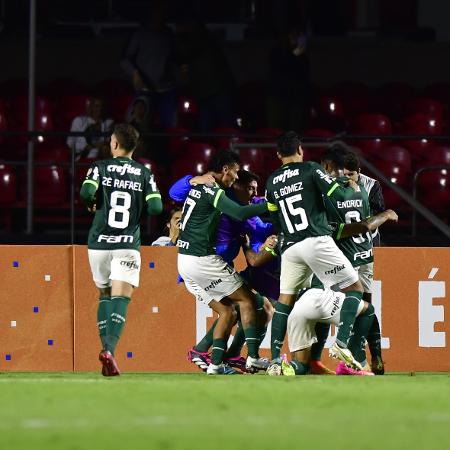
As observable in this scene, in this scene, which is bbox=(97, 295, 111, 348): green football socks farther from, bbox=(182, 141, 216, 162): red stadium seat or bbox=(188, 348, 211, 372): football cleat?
bbox=(182, 141, 216, 162): red stadium seat

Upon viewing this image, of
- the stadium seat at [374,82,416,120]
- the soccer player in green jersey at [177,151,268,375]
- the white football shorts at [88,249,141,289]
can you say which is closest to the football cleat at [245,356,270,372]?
the soccer player in green jersey at [177,151,268,375]

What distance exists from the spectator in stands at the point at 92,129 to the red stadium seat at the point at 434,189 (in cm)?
348

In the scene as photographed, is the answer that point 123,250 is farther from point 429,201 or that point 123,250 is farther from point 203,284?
point 429,201

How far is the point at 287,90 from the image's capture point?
55.6ft

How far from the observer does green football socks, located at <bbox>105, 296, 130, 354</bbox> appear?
1061 centimetres

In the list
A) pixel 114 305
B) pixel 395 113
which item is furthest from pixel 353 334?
pixel 395 113

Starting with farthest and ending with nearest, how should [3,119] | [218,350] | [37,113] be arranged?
1. [37,113]
2. [3,119]
3. [218,350]

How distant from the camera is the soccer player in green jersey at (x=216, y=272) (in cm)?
1153

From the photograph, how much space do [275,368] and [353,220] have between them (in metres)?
1.37

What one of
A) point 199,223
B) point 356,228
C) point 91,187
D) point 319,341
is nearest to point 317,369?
point 319,341

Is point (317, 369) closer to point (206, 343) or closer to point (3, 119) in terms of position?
point (206, 343)

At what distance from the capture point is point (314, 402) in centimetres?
855

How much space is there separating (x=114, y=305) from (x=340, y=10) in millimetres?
10069

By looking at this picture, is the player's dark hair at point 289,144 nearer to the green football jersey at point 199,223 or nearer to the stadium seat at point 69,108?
the green football jersey at point 199,223
